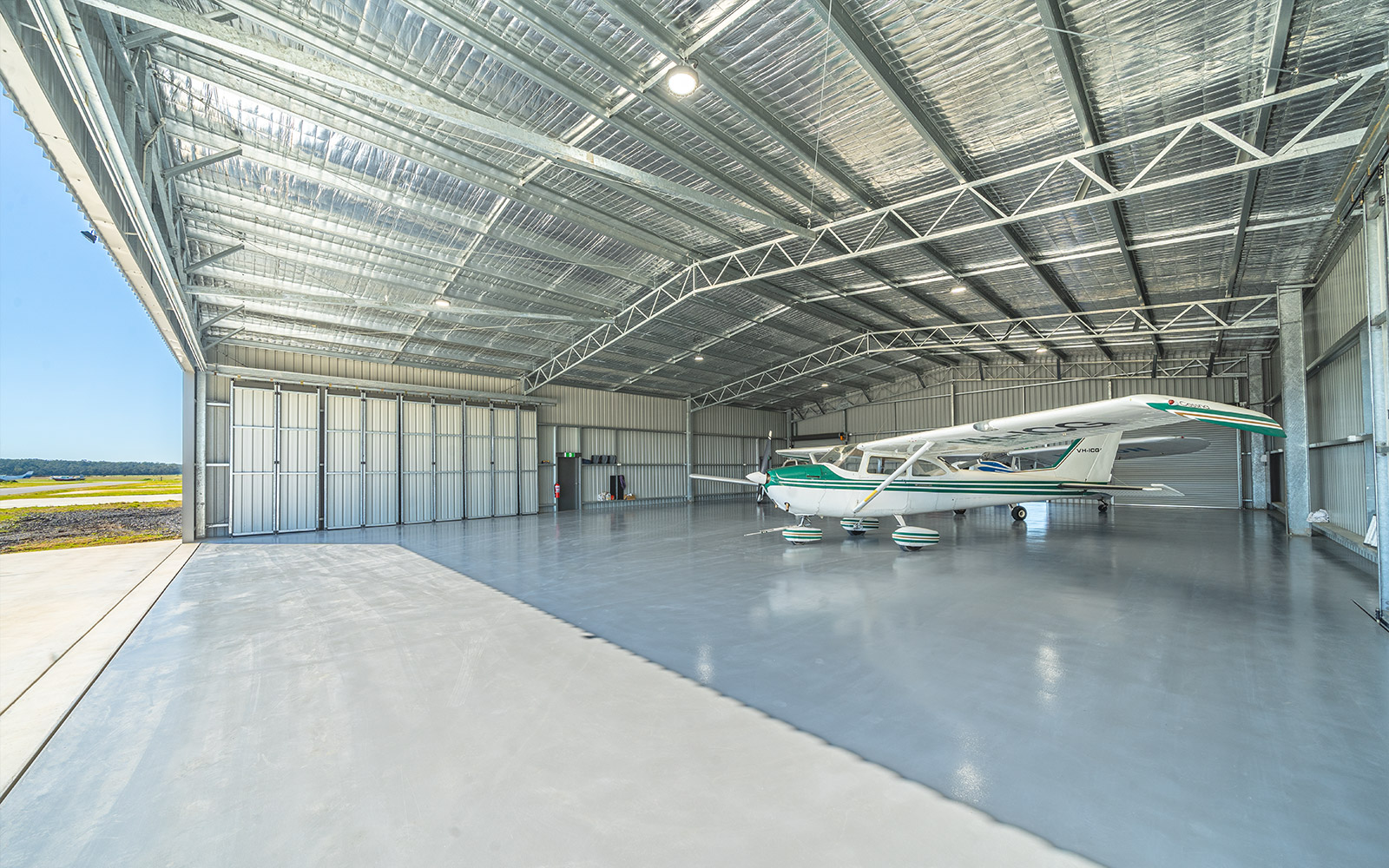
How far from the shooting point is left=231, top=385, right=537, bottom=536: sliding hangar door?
15.2 meters

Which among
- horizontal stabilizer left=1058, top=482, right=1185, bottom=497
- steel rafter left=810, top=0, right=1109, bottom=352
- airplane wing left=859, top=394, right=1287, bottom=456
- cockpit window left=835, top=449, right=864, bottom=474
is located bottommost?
horizontal stabilizer left=1058, top=482, right=1185, bottom=497

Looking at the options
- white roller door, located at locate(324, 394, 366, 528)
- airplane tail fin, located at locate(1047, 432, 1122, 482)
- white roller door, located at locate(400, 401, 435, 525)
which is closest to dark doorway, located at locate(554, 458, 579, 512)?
white roller door, located at locate(400, 401, 435, 525)

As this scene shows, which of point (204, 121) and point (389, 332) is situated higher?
point (204, 121)

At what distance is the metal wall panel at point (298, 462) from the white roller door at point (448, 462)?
141 inches

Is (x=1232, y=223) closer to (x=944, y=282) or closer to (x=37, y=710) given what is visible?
(x=944, y=282)

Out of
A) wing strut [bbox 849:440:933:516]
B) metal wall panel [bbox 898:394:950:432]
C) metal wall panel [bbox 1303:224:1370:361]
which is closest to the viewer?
metal wall panel [bbox 1303:224:1370:361]

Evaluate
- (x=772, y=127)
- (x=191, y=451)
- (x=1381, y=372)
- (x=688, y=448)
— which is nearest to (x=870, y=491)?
(x=1381, y=372)

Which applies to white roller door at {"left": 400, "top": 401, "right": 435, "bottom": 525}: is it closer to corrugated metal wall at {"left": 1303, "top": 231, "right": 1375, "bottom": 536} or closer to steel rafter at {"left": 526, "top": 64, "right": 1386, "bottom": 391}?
steel rafter at {"left": 526, "top": 64, "right": 1386, "bottom": 391}

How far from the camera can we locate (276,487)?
15477mm

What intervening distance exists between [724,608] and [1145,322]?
664 inches

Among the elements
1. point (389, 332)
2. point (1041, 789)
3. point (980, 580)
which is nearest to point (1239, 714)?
point (1041, 789)

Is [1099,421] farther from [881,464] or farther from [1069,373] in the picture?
[1069,373]

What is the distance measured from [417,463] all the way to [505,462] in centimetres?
323

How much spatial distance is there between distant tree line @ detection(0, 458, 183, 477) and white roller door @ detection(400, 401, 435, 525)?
7.07 metres
